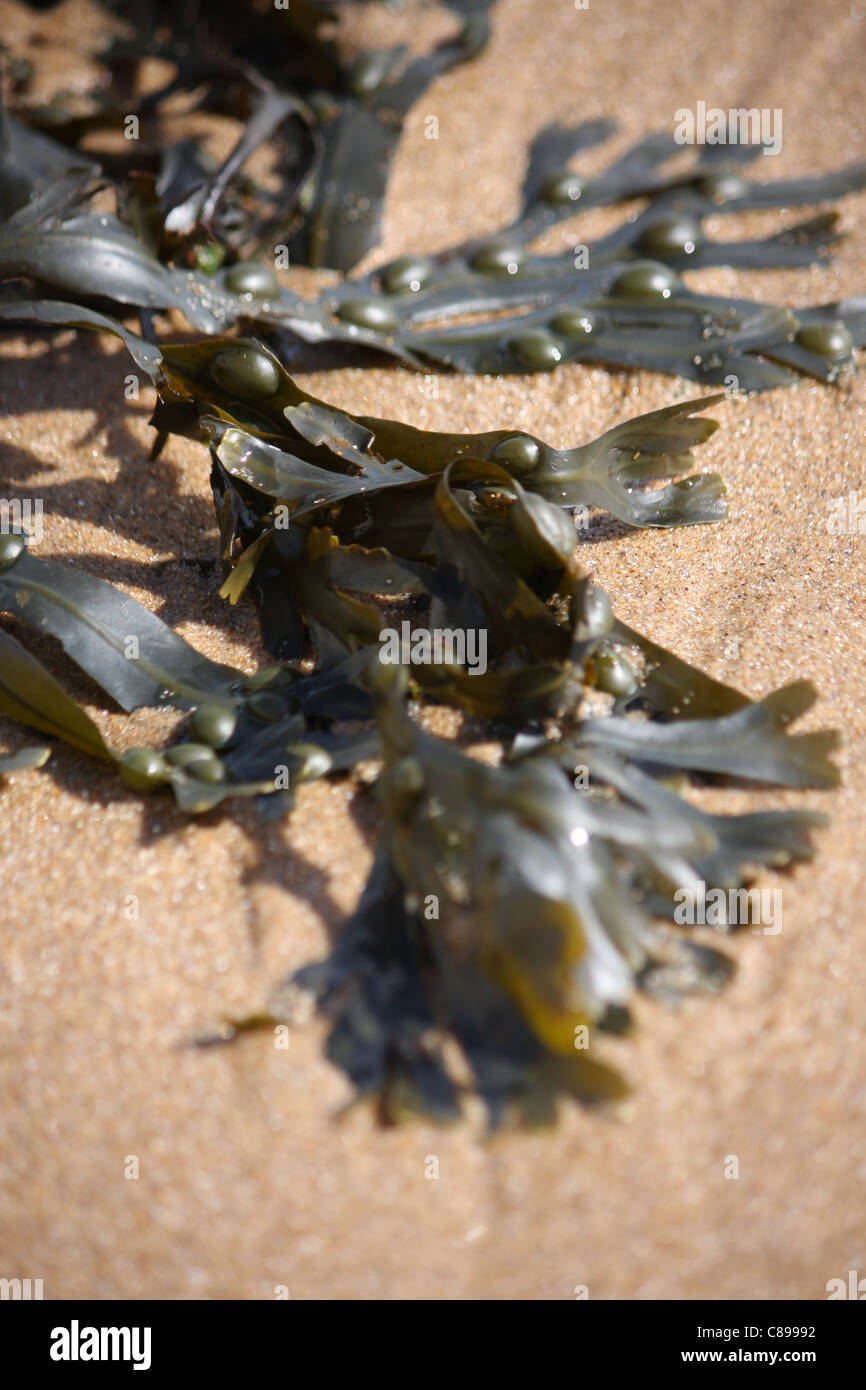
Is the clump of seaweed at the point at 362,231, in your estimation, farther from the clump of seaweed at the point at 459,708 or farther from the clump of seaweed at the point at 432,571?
the clump of seaweed at the point at 459,708

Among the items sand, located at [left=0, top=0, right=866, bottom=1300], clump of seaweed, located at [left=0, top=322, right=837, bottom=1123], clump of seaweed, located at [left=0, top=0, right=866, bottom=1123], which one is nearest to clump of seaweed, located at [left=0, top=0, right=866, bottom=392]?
clump of seaweed, located at [left=0, top=0, right=866, bottom=1123]

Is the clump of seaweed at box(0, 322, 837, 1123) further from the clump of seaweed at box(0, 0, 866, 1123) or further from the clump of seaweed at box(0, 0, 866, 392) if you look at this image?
the clump of seaweed at box(0, 0, 866, 392)

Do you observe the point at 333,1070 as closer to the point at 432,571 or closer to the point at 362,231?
the point at 432,571

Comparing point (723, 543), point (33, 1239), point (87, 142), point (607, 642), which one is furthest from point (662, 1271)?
point (87, 142)

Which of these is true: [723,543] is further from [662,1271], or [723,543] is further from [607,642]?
[662,1271]

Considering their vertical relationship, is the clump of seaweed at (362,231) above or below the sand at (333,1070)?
above

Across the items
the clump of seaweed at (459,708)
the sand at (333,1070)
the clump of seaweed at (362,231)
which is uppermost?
the clump of seaweed at (362,231)

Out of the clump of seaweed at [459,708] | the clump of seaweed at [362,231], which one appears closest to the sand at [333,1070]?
the clump of seaweed at [459,708]

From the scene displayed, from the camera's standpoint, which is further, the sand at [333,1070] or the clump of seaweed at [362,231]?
the clump of seaweed at [362,231]
